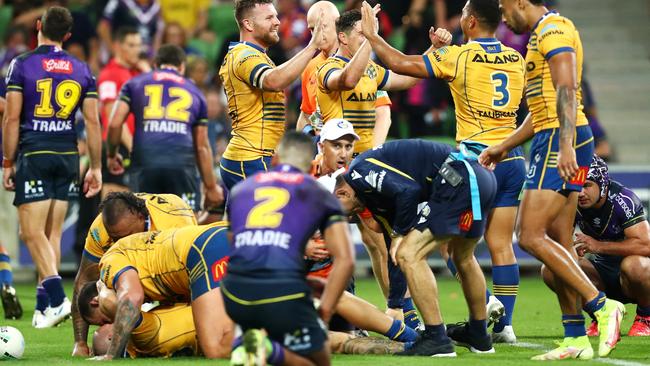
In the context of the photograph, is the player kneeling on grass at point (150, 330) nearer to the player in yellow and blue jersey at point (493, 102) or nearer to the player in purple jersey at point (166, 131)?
the player in yellow and blue jersey at point (493, 102)

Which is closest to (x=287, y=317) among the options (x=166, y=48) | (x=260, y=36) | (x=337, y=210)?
(x=337, y=210)

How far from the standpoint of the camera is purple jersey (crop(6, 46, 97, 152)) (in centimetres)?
1103

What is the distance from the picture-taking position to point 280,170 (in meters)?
6.18

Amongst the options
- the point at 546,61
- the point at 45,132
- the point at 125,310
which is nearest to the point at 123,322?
the point at 125,310

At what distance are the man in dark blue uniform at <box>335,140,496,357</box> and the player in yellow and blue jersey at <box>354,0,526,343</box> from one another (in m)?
1.05

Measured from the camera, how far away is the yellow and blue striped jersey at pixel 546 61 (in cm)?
767

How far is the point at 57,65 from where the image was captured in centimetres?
1116

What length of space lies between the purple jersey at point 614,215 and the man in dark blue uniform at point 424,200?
6.23 feet

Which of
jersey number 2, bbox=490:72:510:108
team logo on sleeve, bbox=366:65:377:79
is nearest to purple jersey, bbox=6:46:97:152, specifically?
team logo on sleeve, bbox=366:65:377:79

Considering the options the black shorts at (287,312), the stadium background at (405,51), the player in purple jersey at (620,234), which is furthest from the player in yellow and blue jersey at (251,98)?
the stadium background at (405,51)

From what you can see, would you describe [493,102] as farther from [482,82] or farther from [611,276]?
[611,276]

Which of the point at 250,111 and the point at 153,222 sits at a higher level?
the point at 250,111

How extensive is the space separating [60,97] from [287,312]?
5.90 m

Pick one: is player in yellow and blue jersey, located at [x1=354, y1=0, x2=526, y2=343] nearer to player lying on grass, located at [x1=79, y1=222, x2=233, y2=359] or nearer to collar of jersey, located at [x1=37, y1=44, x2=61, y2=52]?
player lying on grass, located at [x1=79, y1=222, x2=233, y2=359]
